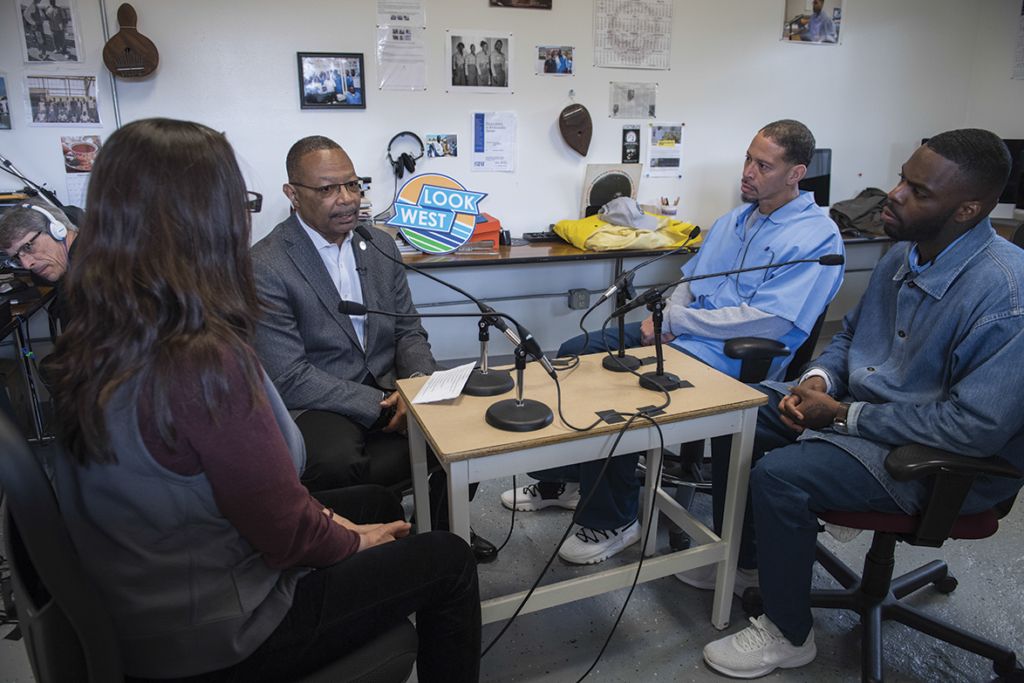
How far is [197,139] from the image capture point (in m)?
0.91

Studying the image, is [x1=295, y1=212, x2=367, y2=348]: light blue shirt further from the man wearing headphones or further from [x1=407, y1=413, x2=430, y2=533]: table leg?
the man wearing headphones

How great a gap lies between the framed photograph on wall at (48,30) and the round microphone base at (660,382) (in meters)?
2.75

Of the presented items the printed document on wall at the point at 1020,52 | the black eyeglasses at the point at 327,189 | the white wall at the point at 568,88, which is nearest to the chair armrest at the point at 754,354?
the black eyeglasses at the point at 327,189

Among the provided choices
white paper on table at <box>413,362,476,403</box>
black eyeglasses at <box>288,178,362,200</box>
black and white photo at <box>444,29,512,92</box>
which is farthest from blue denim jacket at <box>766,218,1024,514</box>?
black and white photo at <box>444,29,512,92</box>

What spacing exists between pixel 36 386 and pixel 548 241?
233cm

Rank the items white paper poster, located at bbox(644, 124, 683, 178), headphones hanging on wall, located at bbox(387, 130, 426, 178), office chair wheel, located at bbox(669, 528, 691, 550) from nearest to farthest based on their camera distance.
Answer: office chair wheel, located at bbox(669, 528, 691, 550)
headphones hanging on wall, located at bbox(387, 130, 426, 178)
white paper poster, located at bbox(644, 124, 683, 178)

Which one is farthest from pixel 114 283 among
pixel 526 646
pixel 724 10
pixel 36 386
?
pixel 724 10

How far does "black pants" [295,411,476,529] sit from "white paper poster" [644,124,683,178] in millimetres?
2417

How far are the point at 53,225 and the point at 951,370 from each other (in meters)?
2.70

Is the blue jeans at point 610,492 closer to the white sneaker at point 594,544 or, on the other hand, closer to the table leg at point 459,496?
the white sneaker at point 594,544

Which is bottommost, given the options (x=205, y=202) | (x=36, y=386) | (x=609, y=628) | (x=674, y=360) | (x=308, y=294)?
(x=609, y=628)

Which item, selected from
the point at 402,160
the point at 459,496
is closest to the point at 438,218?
the point at 402,160

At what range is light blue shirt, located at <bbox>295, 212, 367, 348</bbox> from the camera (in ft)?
6.33

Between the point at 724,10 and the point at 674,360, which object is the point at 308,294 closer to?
the point at 674,360
